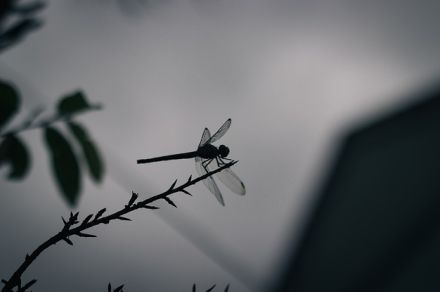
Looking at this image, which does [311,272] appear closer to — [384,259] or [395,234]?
[384,259]

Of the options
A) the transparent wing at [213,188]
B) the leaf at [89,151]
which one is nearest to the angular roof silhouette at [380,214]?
the transparent wing at [213,188]

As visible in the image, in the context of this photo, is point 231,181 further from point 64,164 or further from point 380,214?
point 380,214

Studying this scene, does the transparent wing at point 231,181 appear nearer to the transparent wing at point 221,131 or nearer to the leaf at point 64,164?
the transparent wing at point 221,131

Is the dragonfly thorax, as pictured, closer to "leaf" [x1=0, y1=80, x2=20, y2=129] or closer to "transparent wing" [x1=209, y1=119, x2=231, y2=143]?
"transparent wing" [x1=209, y1=119, x2=231, y2=143]

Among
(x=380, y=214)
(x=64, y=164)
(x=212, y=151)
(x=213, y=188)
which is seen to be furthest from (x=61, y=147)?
(x=380, y=214)

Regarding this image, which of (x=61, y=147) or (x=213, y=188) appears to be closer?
(x=61, y=147)
